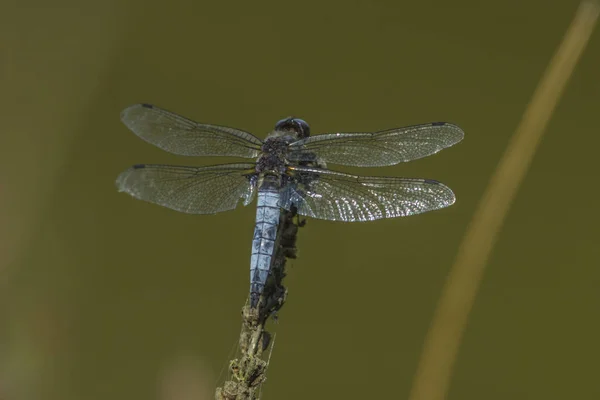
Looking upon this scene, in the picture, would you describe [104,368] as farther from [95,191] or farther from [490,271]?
[490,271]

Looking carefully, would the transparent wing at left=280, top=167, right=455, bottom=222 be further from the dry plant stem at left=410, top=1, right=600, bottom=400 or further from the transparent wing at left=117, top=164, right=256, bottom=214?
the dry plant stem at left=410, top=1, right=600, bottom=400

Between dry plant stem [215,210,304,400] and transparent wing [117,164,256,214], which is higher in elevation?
transparent wing [117,164,256,214]

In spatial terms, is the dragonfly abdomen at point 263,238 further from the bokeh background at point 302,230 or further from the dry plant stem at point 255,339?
the bokeh background at point 302,230

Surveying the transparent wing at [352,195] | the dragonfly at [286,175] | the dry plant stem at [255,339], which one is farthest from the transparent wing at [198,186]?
the dry plant stem at [255,339]

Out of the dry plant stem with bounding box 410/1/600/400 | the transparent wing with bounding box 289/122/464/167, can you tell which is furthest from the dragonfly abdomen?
the dry plant stem with bounding box 410/1/600/400

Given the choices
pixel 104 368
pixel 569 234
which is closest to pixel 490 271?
pixel 569 234

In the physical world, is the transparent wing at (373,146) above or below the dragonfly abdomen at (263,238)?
above

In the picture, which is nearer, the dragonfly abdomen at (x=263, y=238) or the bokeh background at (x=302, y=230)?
the dragonfly abdomen at (x=263, y=238)
